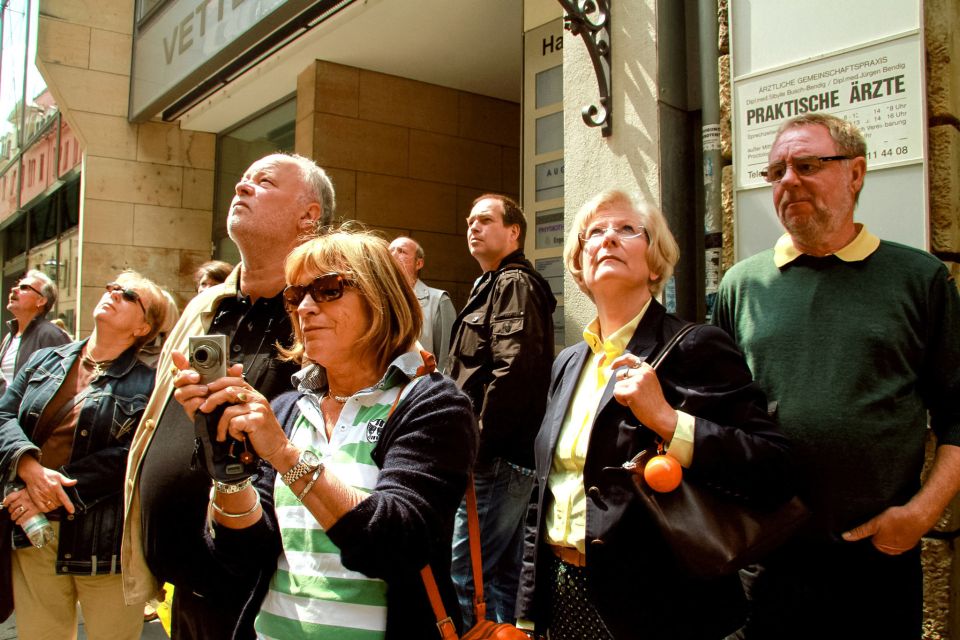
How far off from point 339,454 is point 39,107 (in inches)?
573

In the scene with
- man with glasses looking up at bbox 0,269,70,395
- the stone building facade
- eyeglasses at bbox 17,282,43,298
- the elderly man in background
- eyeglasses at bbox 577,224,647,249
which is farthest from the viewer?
eyeglasses at bbox 17,282,43,298

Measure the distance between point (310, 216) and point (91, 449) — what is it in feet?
5.54

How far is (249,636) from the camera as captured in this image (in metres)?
1.89

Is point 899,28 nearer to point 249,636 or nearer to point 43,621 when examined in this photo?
point 249,636

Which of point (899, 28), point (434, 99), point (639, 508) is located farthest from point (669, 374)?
point (434, 99)

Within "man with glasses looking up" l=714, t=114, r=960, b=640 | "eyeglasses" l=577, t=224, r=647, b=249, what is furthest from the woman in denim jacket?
"man with glasses looking up" l=714, t=114, r=960, b=640

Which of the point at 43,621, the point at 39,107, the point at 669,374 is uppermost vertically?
the point at 39,107

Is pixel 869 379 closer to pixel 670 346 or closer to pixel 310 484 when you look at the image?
pixel 670 346

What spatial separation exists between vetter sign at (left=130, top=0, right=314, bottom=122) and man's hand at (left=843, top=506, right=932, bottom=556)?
5992 millimetres

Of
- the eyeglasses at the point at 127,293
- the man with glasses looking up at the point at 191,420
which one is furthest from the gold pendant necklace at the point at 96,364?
the man with glasses looking up at the point at 191,420

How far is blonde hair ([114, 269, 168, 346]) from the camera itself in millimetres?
3789

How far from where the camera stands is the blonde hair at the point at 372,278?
1.95 m

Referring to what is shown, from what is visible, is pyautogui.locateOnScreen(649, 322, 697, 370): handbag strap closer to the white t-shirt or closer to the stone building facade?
the stone building facade

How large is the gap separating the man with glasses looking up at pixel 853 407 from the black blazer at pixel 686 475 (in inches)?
8.8
